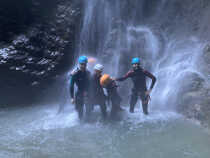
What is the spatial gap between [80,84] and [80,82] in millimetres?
68

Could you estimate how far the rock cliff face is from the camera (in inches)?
343

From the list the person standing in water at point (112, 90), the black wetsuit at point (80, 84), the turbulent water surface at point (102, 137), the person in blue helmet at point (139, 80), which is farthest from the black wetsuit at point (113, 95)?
the black wetsuit at point (80, 84)

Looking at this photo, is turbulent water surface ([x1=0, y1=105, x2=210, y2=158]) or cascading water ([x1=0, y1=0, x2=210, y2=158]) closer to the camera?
turbulent water surface ([x1=0, y1=105, x2=210, y2=158])

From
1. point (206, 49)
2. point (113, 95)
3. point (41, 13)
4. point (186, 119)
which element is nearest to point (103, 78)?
point (113, 95)

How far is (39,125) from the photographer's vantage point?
6.70 m

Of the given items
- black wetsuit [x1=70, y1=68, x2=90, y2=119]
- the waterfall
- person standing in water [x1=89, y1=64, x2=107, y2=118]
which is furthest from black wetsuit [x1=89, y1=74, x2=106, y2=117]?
the waterfall

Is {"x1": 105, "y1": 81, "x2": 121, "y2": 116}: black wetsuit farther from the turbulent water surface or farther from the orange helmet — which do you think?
the turbulent water surface

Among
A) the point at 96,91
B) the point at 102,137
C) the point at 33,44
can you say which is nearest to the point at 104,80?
the point at 96,91

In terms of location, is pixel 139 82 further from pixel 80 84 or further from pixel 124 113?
pixel 80 84

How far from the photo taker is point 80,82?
6.34 meters

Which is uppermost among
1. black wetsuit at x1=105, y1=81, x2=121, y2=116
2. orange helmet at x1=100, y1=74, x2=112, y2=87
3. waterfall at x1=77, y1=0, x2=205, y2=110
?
waterfall at x1=77, y1=0, x2=205, y2=110

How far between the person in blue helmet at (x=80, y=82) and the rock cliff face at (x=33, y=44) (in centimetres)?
327

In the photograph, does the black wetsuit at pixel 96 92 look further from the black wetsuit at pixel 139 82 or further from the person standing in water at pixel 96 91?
the black wetsuit at pixel 139 82

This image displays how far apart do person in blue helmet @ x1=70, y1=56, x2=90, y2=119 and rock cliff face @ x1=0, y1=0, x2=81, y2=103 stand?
3.27 m
